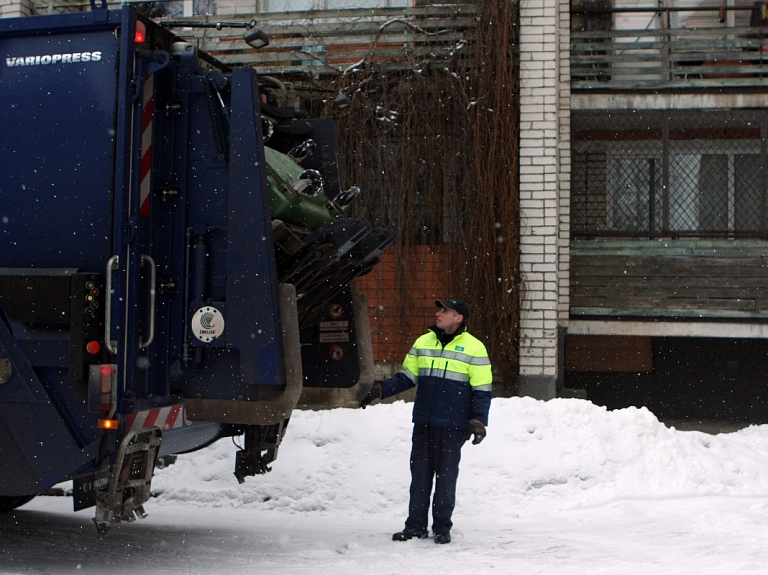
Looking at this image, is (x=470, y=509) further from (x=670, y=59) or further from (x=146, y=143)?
(x=670, y=59)

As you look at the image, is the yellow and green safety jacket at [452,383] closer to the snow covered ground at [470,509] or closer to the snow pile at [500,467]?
the snow covered ground at [470,509]

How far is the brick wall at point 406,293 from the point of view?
37.6ft

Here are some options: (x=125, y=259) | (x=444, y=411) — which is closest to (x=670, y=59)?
(x=444, y=411)

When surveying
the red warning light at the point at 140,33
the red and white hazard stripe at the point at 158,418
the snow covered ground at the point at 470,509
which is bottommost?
the snow covered ground at the point at 470,509

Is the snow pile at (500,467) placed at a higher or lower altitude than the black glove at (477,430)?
lower

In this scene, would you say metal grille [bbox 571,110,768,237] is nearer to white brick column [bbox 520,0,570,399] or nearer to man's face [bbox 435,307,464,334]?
white brick column [bbox 520,0,570,399]

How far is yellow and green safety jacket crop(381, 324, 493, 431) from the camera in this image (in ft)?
→ 21.8

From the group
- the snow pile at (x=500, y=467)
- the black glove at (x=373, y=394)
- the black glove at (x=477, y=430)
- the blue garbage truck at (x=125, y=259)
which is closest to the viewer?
the blue garbage truck at (x=125, y=259)

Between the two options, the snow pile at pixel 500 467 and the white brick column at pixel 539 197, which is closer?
the snow pile at pixel 500 467

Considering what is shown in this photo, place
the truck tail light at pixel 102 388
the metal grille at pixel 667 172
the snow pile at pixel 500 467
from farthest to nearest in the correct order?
1. the metal grille at pixel 667 172
2. the snow pile at pixel 500 467
3. the truck tail light at pixel 102 388

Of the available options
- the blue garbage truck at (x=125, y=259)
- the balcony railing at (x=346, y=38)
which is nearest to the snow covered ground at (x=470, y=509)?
the blue garbage truck at (x=125, y=259)

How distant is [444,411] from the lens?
6660mm

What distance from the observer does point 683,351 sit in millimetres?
13367

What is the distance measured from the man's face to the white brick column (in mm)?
4519
